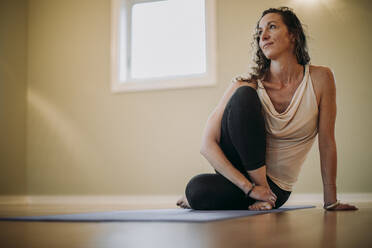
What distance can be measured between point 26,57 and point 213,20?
208cm

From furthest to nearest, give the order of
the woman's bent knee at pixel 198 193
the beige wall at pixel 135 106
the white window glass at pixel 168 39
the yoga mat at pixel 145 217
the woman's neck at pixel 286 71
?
the white window glass at pixel 168 39 → the beige wall at pixel 135 106 → the woman's neck at pixel 286 71 → the woman's bent knee at pixel 198 193 → the yoga mat at pixel 145 217

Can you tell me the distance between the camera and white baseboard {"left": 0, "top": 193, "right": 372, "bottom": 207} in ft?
10.9

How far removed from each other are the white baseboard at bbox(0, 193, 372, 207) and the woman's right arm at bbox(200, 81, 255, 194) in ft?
5.77

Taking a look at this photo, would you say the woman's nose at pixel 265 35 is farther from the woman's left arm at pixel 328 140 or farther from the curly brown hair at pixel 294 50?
the woman's left arm at pixel 328 140

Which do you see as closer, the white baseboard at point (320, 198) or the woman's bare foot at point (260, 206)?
the woman's bare foot at point (260, 206)

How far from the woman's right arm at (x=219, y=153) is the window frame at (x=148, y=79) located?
6.92ft

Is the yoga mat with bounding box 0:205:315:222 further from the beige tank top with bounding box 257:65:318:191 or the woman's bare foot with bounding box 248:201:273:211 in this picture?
the beige tank top with bounding box 257:65:318:191

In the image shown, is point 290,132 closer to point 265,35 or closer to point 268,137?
point 268,137

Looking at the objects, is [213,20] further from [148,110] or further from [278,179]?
[278,179]

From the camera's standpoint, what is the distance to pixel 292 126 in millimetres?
1595

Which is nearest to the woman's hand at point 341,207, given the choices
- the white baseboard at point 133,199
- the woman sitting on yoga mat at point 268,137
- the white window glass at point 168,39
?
the woman sitting on yoga mat at point 268,137

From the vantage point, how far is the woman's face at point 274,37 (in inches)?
68.7

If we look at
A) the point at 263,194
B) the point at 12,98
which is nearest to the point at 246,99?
the point at 263,194

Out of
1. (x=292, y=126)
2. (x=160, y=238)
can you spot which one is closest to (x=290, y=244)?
(x=160, y=238)
